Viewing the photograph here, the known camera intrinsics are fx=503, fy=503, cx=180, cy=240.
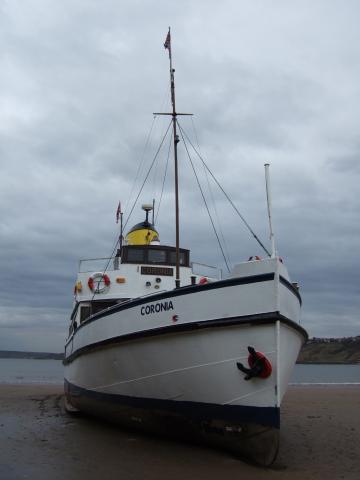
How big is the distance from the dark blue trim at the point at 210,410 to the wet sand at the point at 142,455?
0.60 metres

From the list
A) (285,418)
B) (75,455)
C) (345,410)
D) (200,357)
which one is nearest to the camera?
(200,357)

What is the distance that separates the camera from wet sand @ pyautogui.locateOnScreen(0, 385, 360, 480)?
Result: 680cm

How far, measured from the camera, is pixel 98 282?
38.0 feet

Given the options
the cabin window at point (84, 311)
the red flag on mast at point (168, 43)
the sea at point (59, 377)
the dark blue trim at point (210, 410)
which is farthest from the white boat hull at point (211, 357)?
the sea at point (59, 377)

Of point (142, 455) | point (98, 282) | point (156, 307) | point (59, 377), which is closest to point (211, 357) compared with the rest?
point (156, 307)

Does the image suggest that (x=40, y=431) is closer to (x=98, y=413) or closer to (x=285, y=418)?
(x=98, y=413)

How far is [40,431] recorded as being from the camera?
1027 cm

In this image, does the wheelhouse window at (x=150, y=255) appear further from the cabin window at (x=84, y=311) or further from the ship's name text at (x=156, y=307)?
the ship's name text at (x=156, y=307)

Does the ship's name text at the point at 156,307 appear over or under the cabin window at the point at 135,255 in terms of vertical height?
under

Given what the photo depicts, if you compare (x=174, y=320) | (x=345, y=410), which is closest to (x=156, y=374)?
(x=174, y=320)

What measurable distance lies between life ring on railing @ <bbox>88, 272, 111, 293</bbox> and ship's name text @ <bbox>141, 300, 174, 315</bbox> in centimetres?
339

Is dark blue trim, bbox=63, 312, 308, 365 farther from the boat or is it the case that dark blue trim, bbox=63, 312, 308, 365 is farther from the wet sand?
the wet sand

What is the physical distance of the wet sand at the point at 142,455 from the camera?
22.3 feet

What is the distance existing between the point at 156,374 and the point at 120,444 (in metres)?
1.53
